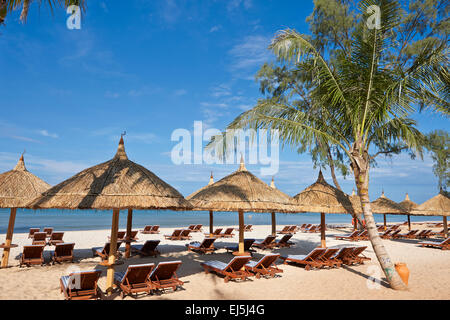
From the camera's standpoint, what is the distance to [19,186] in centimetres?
840

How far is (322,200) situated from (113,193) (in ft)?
23.3

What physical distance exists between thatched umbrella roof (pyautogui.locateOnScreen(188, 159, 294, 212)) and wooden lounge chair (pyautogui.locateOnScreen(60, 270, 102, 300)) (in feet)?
10.1

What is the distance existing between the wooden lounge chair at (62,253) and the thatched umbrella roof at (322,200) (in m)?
7.17

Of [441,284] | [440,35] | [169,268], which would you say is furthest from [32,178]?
[440,35]

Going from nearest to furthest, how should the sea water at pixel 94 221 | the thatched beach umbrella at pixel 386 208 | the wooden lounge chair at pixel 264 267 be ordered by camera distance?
the wooden lounge chair at pixel 264 267 → the thatched beach umbrella at pixel 386 208 → the sea water at pixel 94 221

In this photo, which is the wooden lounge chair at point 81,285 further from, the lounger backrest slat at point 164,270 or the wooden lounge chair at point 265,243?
the wooden lounge chair at point 265,243

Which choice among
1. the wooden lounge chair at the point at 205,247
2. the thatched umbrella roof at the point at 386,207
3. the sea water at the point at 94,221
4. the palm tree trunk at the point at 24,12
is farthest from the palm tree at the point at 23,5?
the thatched umbrella roof at the point at 386,207

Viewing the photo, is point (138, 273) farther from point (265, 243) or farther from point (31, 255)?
point (265, 243)

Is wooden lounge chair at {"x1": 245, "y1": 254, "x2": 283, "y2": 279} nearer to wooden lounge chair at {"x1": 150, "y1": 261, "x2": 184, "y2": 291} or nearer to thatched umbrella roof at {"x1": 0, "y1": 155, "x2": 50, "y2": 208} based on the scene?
wooden lounge chair at {"x1": 150, "y1": 261, "x2": 184, "y2": 291}

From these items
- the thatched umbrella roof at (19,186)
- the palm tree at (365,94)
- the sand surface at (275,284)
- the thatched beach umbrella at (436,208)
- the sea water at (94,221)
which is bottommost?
the sea water at (94,221)

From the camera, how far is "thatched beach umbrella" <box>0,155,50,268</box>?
7.84 metres

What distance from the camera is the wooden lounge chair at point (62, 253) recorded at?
8580mm
